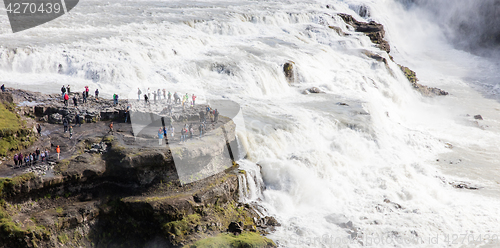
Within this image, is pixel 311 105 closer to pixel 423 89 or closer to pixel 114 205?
pixel 114 205

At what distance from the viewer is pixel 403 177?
2412 centimetres

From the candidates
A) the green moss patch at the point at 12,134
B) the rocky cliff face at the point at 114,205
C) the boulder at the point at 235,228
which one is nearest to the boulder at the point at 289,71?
the rocky cliff face at the point at 114,205

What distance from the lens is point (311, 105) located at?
31.0 metres

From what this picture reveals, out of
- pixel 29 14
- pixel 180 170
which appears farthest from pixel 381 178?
pixel 29 14

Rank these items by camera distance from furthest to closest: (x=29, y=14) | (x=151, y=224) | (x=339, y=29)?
(x=339, y=29) → (x=29, y=14) → (x=151, y=224)

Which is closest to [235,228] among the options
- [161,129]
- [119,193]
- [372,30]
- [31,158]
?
[119,193]

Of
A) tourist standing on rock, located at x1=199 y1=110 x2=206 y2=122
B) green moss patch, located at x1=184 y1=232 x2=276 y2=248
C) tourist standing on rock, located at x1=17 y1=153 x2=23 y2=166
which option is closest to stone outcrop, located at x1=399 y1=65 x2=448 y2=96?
tourist standing on rock, located at x1=199 y1=110 x2=206 y2=122

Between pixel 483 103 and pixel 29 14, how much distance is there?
45624 mm

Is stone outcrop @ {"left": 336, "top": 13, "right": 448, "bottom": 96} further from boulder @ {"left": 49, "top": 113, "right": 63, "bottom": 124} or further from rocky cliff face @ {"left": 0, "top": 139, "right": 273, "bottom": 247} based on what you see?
boulder @ {"left": 49, "top": 113, "right": 63, "bottom": 124}

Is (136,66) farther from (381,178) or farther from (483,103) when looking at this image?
(483,103)

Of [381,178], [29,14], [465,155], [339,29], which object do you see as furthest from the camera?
[339,29]

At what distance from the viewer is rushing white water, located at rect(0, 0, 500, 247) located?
20.4 metres

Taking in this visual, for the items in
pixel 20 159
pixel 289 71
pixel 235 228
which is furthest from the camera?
pixel 289 71

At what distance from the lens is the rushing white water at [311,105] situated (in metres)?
20.4
